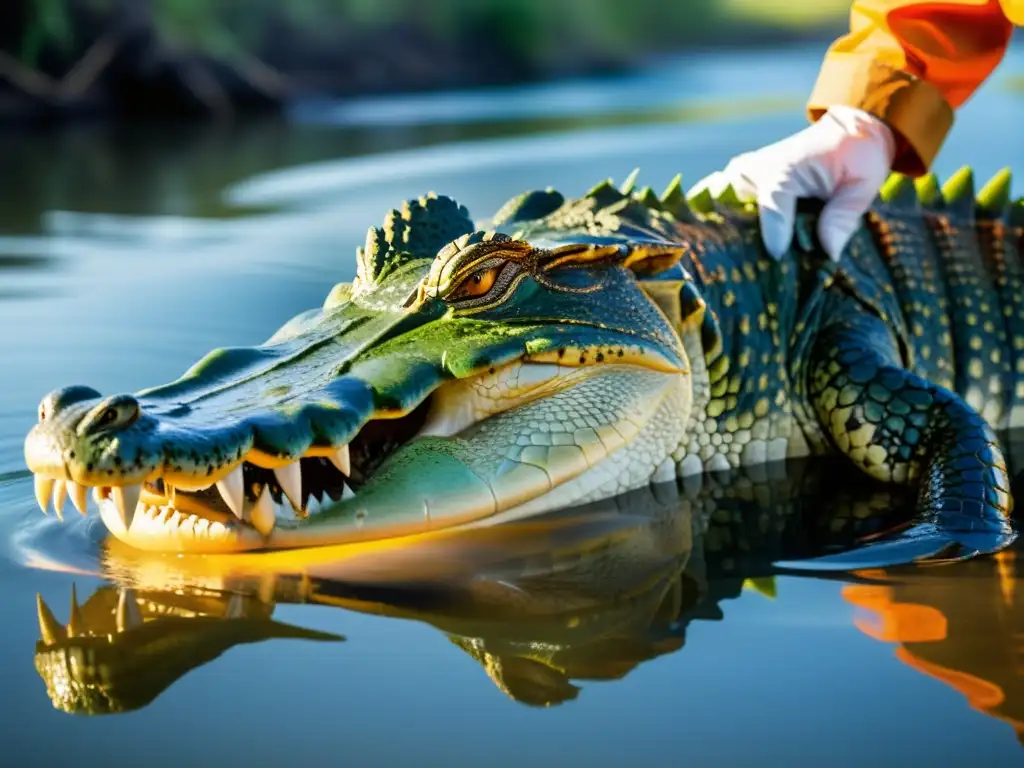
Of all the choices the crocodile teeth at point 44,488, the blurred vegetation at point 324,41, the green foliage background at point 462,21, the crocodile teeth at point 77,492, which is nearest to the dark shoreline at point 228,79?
the blurred vegetation at point 324,41

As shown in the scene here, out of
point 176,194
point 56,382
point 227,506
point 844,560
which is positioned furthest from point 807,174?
point 176,194

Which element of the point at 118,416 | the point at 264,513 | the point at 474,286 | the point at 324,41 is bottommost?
the point at 264,513

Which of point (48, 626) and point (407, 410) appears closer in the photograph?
point (48, 626)

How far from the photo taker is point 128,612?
2.66 metres

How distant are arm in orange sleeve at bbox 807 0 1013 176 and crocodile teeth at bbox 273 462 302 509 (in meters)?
2.29

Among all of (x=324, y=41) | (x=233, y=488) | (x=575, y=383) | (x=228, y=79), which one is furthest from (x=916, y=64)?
(x=324, y=41)

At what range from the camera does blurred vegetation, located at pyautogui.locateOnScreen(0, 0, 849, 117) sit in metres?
14.7

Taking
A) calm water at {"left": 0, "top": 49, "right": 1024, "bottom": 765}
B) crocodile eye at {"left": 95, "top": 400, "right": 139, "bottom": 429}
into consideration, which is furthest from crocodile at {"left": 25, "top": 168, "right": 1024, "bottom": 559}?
calm water at {"left": 0, "top": 49, "right": 1024, "bottom": 765}

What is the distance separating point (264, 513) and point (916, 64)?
2.55m

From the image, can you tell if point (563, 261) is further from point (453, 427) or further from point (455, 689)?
point (455, 689)

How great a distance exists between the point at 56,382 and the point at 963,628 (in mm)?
3033

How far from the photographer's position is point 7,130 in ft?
42.3

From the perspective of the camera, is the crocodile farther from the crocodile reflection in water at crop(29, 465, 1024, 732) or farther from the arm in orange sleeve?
the arm in orange sleeve

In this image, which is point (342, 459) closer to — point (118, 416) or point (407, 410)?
point (407, 410)
